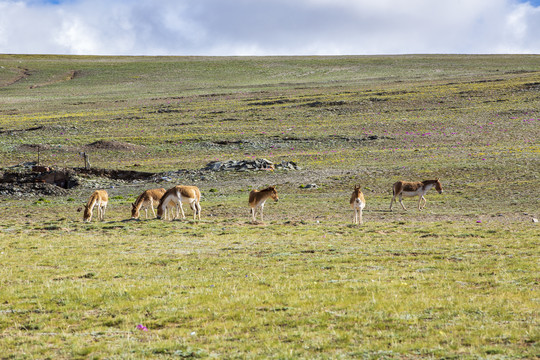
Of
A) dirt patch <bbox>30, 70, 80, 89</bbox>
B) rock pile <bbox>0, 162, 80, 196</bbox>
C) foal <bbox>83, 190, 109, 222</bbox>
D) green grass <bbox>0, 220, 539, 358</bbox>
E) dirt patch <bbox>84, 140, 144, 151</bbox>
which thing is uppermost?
dirt patch <bbox>30, 70, 80, 89</bbox>

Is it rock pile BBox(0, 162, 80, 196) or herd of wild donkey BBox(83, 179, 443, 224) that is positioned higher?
rock pile BBox(0, 162, 80, 196)

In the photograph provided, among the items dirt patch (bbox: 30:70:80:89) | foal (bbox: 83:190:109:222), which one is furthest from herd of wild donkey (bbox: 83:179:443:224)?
dirt patch (bbox: 30:70:80:89)

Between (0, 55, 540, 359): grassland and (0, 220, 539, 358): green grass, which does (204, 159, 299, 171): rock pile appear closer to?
(0, 55, 540, 359): grassland

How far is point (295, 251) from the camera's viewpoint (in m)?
18.4

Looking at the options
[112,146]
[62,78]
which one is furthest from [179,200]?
[62,78]

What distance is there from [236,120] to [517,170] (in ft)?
140

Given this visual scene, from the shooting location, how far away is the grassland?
31.1 feet

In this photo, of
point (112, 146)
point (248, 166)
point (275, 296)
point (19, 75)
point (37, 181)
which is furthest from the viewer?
point (19, 75)

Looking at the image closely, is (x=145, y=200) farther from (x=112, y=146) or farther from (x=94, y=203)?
(x=112, y=146)

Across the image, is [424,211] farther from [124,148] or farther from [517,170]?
[124,148]

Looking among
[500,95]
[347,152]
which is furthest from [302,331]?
[500,95]

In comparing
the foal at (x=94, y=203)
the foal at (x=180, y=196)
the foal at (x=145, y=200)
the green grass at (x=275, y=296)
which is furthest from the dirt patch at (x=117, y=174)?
the green grass at (x=275, y=296)

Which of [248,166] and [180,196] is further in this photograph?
[248,166]

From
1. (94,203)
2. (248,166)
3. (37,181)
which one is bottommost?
(94,203)
